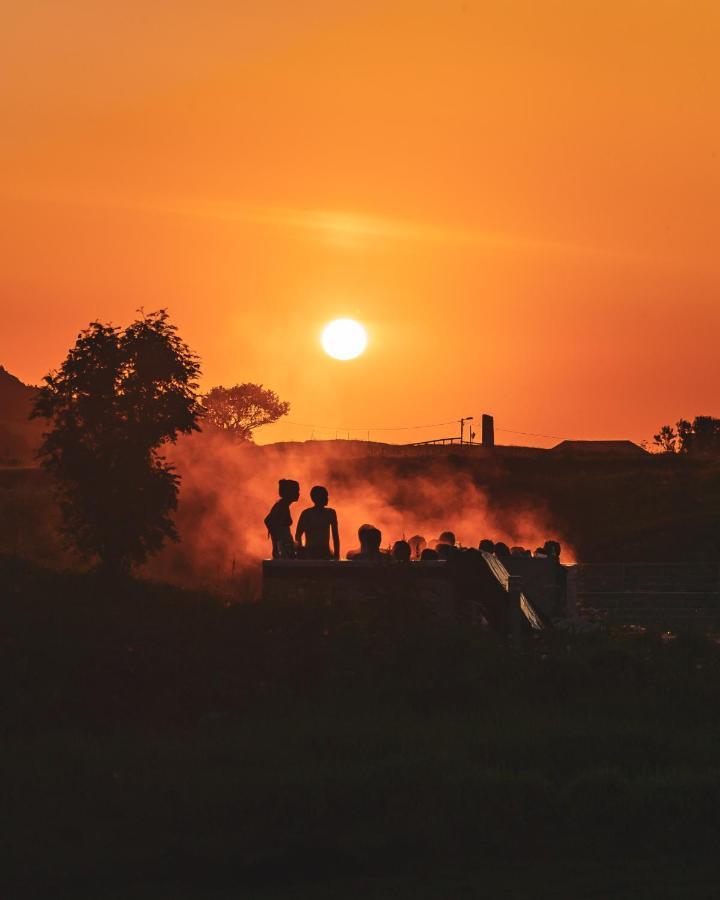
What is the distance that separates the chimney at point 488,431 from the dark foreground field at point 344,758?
8185 cm

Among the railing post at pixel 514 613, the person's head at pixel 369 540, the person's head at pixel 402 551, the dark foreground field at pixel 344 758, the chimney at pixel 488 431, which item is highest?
the chimney at pixel 488 431

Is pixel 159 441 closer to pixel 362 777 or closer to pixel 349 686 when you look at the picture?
pixel 349 686

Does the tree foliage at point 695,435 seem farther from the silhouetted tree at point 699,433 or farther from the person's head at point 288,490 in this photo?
the person's head at point 288,490

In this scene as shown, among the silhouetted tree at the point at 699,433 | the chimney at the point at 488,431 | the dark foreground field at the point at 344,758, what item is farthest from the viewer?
the silhouetted tree at the point at 699,433

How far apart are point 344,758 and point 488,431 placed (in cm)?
8721

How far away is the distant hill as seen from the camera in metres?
103

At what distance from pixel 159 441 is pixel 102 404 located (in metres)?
1.11

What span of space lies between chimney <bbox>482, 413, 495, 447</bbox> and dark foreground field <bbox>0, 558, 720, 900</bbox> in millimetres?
81851

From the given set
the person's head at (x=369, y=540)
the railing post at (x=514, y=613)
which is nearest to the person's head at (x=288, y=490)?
the person's head at (x=369, y=540)

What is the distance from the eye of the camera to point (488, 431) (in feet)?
325

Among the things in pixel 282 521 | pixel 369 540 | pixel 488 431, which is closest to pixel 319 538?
pixel 369 540

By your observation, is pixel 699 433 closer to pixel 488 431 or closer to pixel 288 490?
pixel 488 431

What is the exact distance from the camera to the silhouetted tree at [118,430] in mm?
25641

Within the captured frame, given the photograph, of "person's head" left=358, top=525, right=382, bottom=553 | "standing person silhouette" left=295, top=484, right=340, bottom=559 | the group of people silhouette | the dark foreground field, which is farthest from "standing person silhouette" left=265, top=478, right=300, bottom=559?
the dark foreground field
